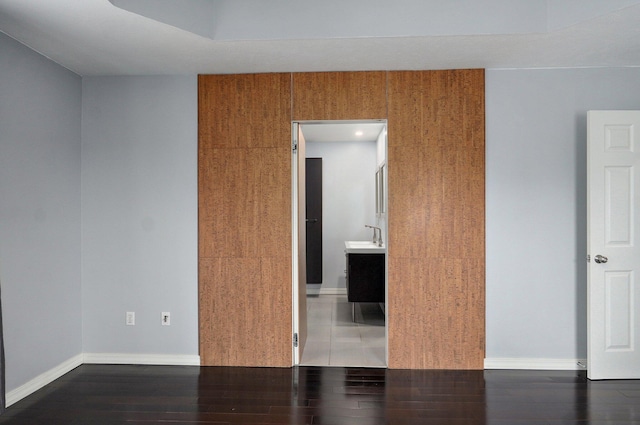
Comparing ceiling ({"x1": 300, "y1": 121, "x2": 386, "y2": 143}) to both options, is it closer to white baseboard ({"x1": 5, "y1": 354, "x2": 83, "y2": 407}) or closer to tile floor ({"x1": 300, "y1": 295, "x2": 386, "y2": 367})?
tile floor ({"x1": 300, "y1": 295, "x2": 386, "y2": 367})

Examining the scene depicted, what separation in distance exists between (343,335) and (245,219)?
176 cm

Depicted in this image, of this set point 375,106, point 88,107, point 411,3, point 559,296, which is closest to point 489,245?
point 559,296

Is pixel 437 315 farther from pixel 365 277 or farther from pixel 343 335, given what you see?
pixel 365 277

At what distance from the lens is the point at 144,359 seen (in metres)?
3.74

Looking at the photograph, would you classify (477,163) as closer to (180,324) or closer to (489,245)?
(489,245)

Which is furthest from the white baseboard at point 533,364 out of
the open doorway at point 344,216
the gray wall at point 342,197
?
the gray wall at point 342,197

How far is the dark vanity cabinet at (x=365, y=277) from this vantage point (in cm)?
495

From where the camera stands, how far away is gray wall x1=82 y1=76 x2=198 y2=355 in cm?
373

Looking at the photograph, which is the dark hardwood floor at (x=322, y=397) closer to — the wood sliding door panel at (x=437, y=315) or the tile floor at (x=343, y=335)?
the wood sliding door panel at (x=437, y=315)

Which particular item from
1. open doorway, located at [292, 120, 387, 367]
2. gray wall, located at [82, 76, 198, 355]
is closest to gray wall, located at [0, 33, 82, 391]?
gray wall, located at [82, 76, 198, 355]

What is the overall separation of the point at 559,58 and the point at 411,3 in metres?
1.31

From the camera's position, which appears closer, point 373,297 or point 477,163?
point 477,163

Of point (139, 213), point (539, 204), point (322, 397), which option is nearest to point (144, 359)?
point (139, 213)

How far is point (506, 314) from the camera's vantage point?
3604 mm
